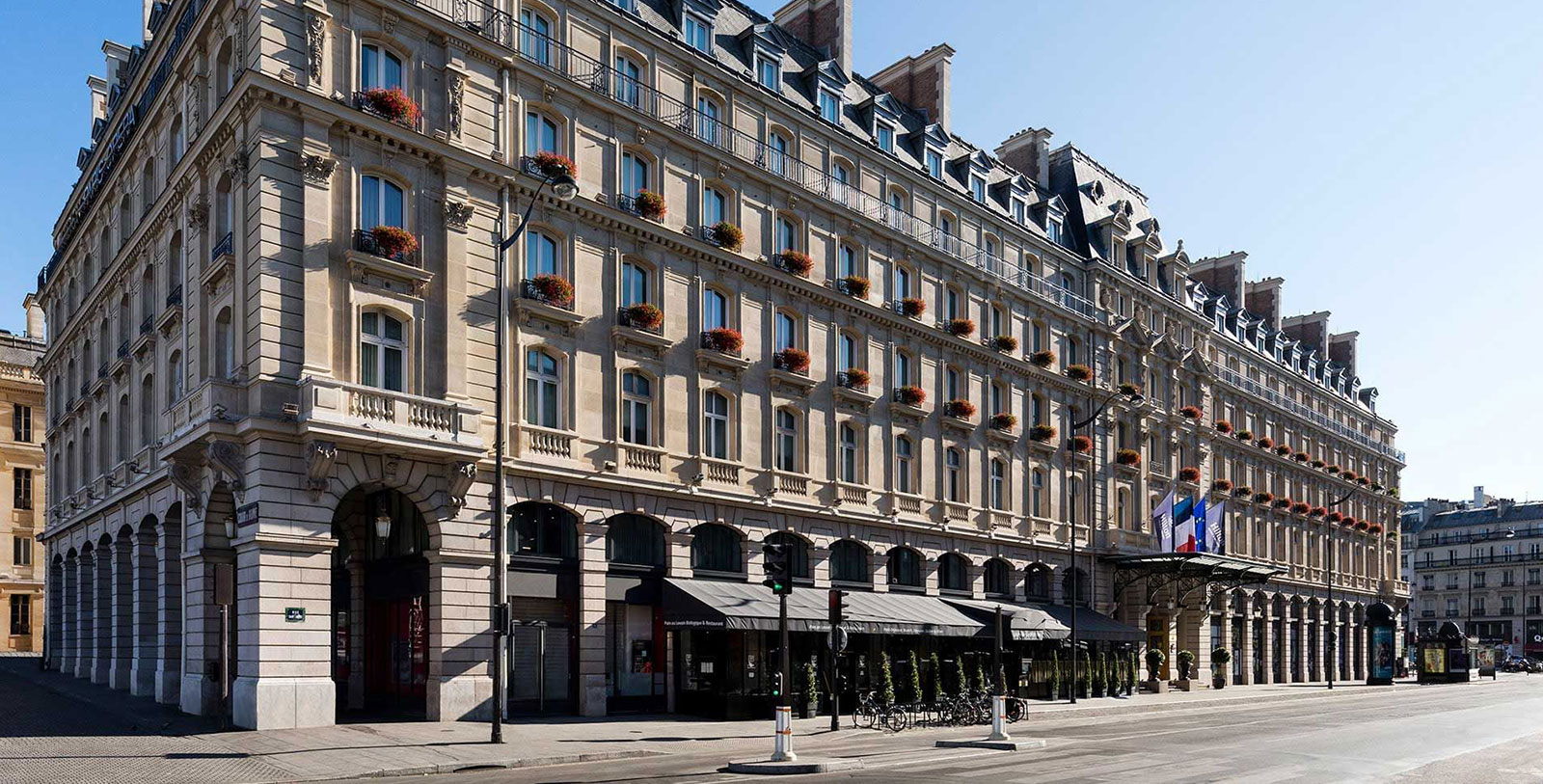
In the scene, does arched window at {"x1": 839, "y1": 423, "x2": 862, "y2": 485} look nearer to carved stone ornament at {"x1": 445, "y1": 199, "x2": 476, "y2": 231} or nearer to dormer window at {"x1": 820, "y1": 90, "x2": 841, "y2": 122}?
dormer window at {"x1": 820, "y1": 90, "x2": 841, "y2": 122}

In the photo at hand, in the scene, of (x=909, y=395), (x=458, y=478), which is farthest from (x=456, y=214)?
(x=909, y=395)

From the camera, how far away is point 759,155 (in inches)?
1527

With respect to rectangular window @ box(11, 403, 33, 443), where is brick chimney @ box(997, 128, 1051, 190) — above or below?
above

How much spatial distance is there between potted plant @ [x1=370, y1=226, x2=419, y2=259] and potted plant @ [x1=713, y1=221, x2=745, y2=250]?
10354 millimetres

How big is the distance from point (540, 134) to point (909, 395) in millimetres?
16496

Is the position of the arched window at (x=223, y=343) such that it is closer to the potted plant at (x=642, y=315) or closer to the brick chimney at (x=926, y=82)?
the potted plant at (x=642, y=315)

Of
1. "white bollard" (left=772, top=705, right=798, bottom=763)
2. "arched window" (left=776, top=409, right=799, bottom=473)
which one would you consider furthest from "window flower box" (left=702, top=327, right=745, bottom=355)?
"white bollard" (left=772, top=705, right=798, bottom=763)

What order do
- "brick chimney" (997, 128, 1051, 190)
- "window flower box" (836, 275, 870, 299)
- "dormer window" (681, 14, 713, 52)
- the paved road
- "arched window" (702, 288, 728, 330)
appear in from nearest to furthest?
the paved road, "arched window" (702, 288, 728, 330), "dormer window" (681, 14, 713, 52), "window flower box" (836, 275, 870, 299), "brick chimney" (997, 128, 1051, 190)

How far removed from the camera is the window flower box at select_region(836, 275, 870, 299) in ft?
135

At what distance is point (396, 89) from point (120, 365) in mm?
16092

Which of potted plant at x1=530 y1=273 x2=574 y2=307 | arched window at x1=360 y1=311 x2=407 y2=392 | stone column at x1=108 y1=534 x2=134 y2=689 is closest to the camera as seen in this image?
arched window at x1=360 y1=311 x2=407 y2=392

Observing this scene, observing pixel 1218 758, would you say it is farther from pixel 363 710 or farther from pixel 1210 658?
pixel 1210 658

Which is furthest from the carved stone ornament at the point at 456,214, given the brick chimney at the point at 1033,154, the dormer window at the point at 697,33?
the brick chimney at the point at 1033,154

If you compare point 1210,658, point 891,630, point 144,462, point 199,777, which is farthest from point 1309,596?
point 199,777
